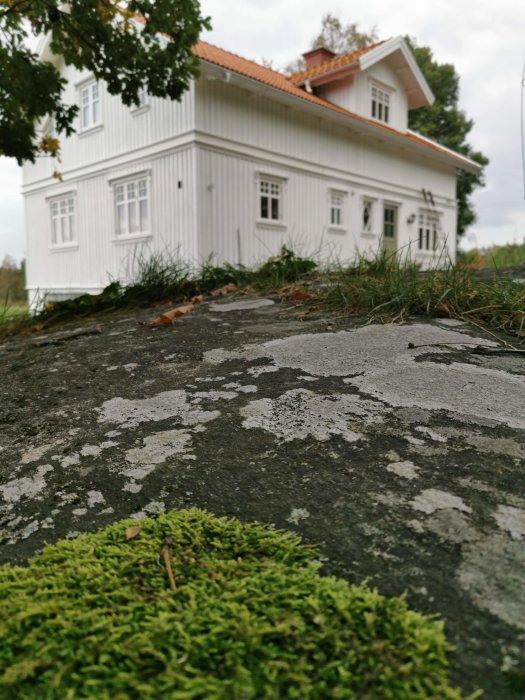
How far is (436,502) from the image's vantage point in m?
1.09

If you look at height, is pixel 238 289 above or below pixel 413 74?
below

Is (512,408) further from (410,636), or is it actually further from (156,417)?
(156,417)

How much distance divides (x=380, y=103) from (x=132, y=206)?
9500 mm

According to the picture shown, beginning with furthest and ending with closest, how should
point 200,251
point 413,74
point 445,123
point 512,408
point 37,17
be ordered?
point 445,123 → point 413,74 → point 200,251 → point 37,17 → point 512,408

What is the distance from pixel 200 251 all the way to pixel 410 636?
1091 centimetres

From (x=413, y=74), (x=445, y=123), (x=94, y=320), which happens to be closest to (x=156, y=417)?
(x=94, y=320)

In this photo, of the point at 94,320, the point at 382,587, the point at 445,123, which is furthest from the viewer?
the point at 445,123

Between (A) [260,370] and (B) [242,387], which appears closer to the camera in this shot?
(B) [242,387]

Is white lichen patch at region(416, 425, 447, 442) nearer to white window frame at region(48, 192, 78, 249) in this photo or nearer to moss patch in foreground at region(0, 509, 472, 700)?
moss patch in foreground at region(0, 509, 472, 700)

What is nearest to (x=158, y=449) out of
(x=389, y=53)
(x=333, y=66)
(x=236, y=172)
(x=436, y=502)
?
(x=436, y=502)

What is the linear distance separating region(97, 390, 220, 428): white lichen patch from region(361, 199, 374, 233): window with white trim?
50.2ft

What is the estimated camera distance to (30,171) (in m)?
16.5

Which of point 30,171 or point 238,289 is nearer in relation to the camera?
point 238,289

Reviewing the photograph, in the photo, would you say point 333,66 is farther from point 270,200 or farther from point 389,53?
point 270,200
